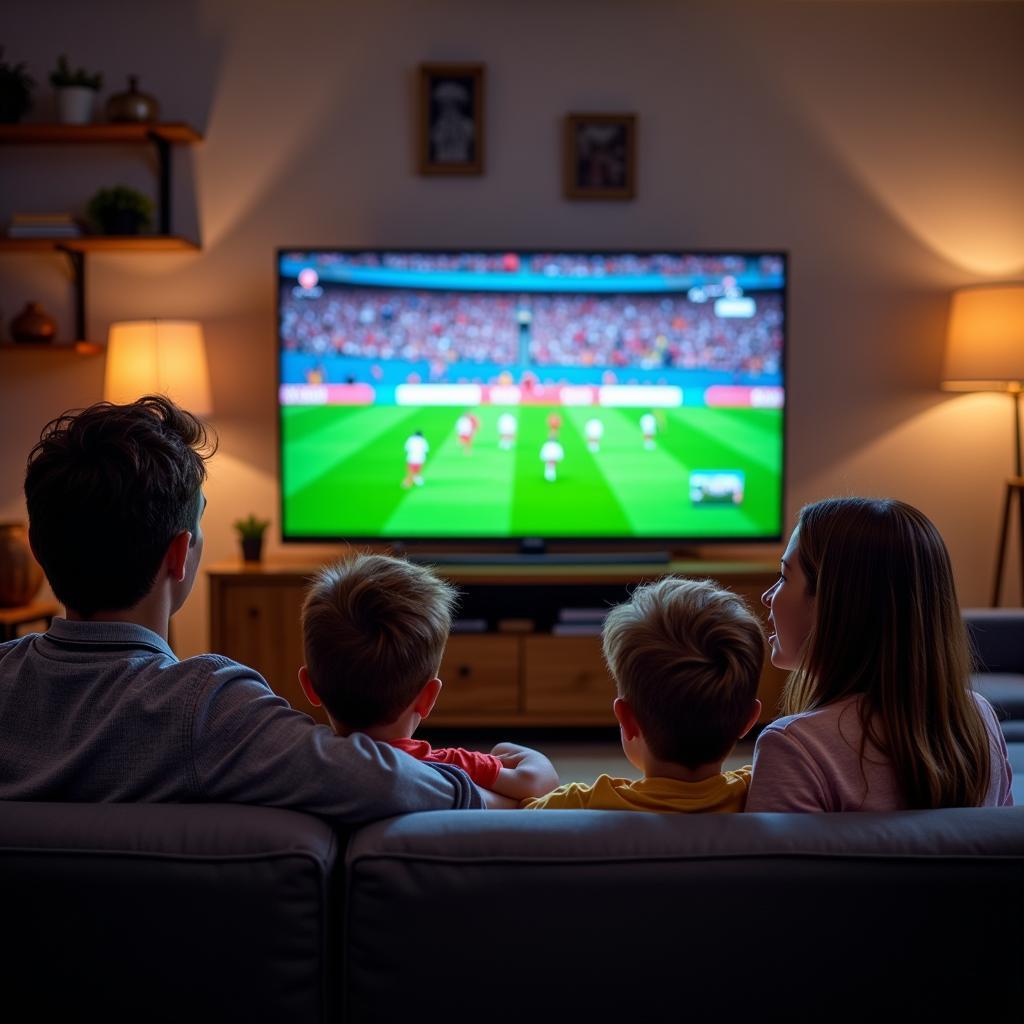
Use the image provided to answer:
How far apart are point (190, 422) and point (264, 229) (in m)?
3.20

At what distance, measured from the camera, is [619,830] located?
42.1 inches

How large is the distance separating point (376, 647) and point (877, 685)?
0.62m

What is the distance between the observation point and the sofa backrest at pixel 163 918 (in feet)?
3.39

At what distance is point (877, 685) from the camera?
1338 mm

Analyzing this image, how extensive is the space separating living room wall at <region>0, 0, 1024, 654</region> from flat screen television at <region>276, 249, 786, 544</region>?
28 cm

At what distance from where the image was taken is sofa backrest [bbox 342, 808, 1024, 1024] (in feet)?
3.43

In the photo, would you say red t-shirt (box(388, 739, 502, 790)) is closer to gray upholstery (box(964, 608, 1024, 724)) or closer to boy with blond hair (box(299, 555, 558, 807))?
boy with blond hair (box(299, 555, 558, 807))

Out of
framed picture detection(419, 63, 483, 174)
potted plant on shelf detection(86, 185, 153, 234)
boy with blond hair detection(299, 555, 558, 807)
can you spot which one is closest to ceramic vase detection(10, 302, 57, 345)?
potted plant on shelf detection(86, 185, 153, 234)

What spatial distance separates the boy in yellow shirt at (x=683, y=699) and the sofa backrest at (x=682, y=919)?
0.19 metres

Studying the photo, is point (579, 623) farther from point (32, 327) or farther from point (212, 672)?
point (212, 672)

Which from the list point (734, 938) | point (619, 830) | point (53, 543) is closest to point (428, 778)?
point (619, 830)

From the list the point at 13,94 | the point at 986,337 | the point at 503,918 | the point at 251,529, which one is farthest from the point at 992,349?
the point at 13,94

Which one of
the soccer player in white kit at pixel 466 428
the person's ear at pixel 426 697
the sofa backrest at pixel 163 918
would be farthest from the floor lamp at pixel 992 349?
the sofa backrest at pixel 163 918

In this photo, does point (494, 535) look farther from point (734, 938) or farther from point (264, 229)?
point (734, 938)
